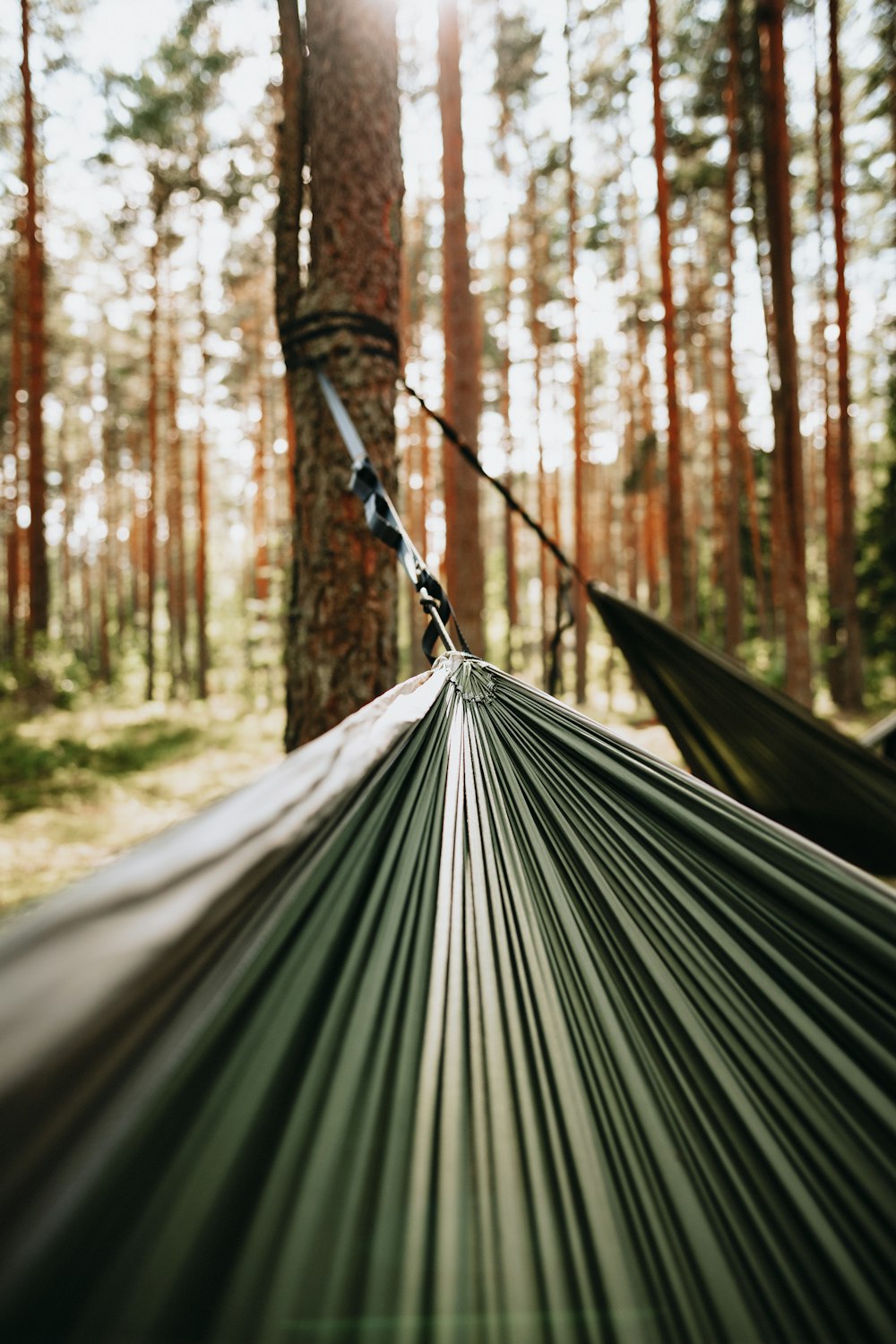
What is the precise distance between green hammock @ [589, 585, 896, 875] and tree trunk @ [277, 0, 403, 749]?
2.92 ft

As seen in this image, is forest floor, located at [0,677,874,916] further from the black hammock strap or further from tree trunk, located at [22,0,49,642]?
tree trunk, located at [22,0,49,642]

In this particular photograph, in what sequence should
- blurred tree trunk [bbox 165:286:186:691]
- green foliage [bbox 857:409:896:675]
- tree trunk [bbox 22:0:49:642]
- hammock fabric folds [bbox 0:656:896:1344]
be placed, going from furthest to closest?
blurred tree trunk [bbox 165:286:186:691], green foliage [bbox 857:409:896:675], tree trunk [bbox 22:0:49:642], hammock fabric folds [bbox 0:656:896:1344]

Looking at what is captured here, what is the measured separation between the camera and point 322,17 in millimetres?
1446

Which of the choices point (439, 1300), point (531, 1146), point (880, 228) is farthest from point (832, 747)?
point (880, 228)

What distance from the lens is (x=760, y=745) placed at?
5.94ft

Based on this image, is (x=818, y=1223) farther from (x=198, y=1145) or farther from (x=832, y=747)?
(x=832, y=747)

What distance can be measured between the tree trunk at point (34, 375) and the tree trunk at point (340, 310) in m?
7.69

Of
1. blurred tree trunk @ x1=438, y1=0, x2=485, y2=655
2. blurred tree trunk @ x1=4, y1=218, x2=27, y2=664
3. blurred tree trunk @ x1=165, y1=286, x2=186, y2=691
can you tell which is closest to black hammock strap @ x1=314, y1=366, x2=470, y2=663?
blurred tree trunk @ x1=438, y1=0, x2=485, y2=655

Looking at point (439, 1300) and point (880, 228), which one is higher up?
point (880, 228)

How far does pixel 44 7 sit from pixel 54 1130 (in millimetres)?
11669

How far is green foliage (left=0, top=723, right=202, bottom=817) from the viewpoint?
18.0 ft

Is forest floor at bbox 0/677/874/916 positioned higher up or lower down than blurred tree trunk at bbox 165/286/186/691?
lower down

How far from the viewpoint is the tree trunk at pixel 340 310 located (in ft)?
4.71

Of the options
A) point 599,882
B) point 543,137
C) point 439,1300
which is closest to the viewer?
point 439,1300
